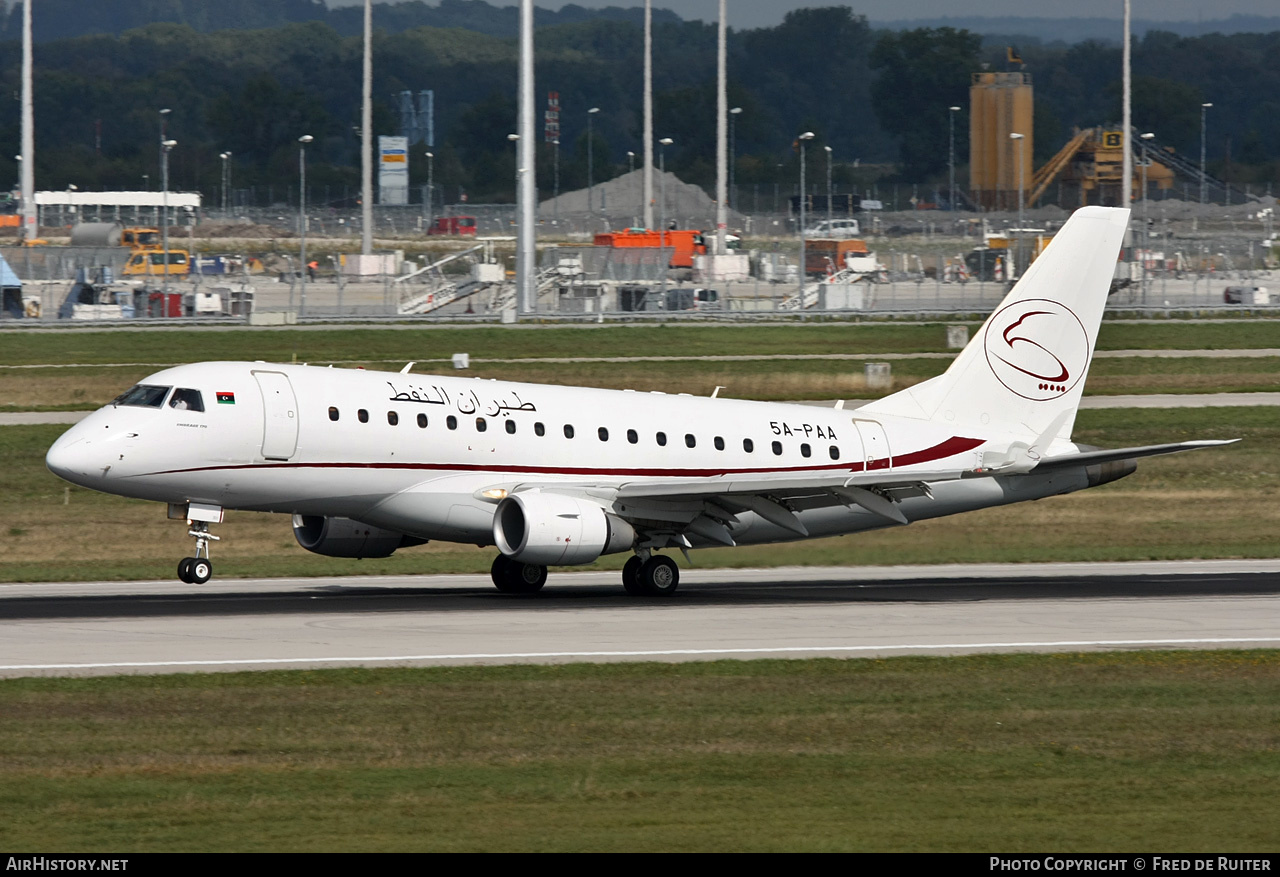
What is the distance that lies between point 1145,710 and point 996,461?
15.9m

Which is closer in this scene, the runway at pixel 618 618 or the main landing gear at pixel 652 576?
the runway at pixel 618 618

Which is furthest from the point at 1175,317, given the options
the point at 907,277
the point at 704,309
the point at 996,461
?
the point at 996,461

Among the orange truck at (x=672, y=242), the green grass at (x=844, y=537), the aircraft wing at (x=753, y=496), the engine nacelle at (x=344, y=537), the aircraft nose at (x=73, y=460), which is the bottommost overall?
the green grass at (x=844, y=537)

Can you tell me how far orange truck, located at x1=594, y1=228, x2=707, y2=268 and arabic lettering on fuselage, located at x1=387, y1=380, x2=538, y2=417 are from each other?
105 meters

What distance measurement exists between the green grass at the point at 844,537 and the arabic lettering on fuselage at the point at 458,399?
6.74 metres

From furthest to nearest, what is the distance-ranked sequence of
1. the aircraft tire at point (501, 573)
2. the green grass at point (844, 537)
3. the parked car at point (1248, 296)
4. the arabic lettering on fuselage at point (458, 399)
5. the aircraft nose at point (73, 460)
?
the parked car at point (1248, 296)
the green grass at point (844, 537)
the aircraft tire at point (501, 573)
the arabic lettering on fuselage at point (458, 399)
the aircraft nose at point (73, 460)

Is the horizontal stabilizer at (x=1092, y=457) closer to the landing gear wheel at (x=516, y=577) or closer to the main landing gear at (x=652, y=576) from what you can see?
the main landing gear at (x=652, y=576)

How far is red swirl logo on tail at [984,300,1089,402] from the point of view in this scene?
3922cm

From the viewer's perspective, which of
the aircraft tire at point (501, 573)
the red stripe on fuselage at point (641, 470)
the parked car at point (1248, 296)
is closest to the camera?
the red stripe on fuselage at point (641, 470)

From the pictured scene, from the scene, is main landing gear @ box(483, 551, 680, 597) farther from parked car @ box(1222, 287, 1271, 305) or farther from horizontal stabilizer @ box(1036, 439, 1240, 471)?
parked car @ box(1222, 287, 1271, 305)

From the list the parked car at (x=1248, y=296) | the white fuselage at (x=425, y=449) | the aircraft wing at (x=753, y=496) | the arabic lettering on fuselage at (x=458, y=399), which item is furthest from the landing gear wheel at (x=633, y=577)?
the parked car at (x=1248, y=296)

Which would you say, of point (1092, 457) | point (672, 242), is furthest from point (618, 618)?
point (672, 242)

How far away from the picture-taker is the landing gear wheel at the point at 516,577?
3516 cm

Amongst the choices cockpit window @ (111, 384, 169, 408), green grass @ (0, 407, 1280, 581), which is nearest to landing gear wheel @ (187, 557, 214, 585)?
cockpit window @ (111, 384, 169, 408)
